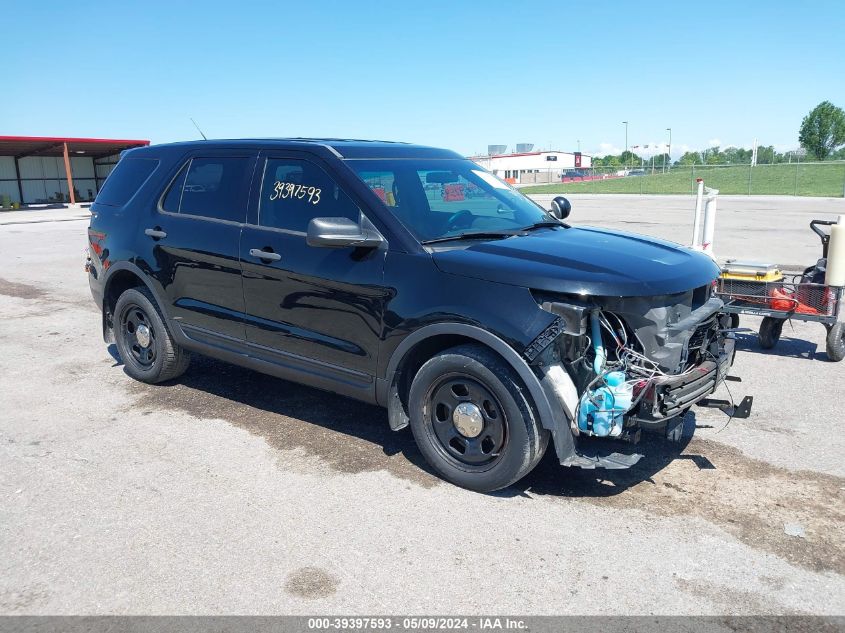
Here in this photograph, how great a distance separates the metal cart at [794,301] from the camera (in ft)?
21.3

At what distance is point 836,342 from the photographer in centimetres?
656

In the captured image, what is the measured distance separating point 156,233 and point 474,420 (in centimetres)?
308

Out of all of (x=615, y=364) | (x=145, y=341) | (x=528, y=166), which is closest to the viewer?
(x=615, y=364)

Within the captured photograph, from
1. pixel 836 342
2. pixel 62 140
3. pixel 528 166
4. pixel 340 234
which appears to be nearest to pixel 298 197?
pixel 340 234

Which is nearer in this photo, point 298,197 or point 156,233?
point 298,197

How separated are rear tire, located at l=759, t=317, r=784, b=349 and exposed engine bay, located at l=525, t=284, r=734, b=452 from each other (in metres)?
3.66

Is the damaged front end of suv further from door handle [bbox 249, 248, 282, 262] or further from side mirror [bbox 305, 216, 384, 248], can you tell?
door handle [bbox 249, 248, 282, 262]

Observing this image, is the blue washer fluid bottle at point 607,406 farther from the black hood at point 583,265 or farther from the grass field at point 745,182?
the grass field at point 745,182

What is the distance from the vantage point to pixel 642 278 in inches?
144

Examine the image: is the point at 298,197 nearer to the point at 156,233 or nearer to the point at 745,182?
the point at 156,233

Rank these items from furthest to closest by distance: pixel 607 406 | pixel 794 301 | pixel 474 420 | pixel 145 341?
1. pixel 794 301
2. pixel 145 341
3. pixel 474 420
4. pixel 607 406

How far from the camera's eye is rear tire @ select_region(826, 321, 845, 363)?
655 centimetres

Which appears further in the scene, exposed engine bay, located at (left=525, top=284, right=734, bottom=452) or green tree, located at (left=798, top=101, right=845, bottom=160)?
green tree, located at (left=798, top=101, right=845, bottom=160)

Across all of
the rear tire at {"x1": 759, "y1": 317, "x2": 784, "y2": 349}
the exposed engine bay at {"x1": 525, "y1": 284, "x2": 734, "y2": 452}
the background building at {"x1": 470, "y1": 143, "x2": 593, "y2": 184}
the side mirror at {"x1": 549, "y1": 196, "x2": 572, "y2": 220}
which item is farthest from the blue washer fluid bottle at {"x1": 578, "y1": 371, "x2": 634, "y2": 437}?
the background building at {"x1": 470, "y1": 143, "x2": 593, "y2": 184}
